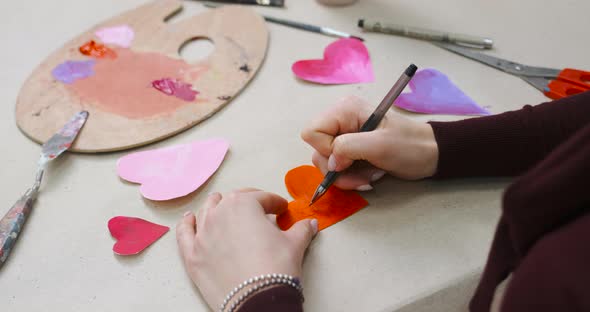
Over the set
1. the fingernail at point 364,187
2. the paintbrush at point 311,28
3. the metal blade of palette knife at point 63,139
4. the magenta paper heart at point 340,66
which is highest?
the paintbrush at point 311,28

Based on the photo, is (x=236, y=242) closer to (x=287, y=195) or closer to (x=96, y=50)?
(x=287, y=195)

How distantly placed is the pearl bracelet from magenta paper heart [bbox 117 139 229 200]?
0.59 feet

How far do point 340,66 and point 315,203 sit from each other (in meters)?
0.30

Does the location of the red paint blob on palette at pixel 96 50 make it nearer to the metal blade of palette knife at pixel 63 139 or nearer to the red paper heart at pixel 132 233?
the metal blade of palette knife at pixel 63 139

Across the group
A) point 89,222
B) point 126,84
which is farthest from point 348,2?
point 89,222

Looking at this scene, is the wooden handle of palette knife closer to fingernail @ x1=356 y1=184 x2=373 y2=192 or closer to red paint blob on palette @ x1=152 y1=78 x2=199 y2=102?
red paint blob on palette @ x1=152 y1=78 x2=199 y2=102

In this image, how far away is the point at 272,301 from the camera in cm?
42

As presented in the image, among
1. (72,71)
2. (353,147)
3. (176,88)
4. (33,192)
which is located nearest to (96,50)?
(72,71)

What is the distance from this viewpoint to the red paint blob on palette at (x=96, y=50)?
0.78m

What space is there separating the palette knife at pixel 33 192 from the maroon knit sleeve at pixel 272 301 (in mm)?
307

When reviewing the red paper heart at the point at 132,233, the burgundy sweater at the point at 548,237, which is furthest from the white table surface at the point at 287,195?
the burgundy sweater at the point at 548,237

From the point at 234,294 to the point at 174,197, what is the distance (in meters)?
0.18

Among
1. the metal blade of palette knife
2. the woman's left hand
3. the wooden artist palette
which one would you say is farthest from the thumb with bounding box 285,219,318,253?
the metal blade of palette knife

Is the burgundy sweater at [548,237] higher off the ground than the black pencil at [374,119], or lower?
higher
